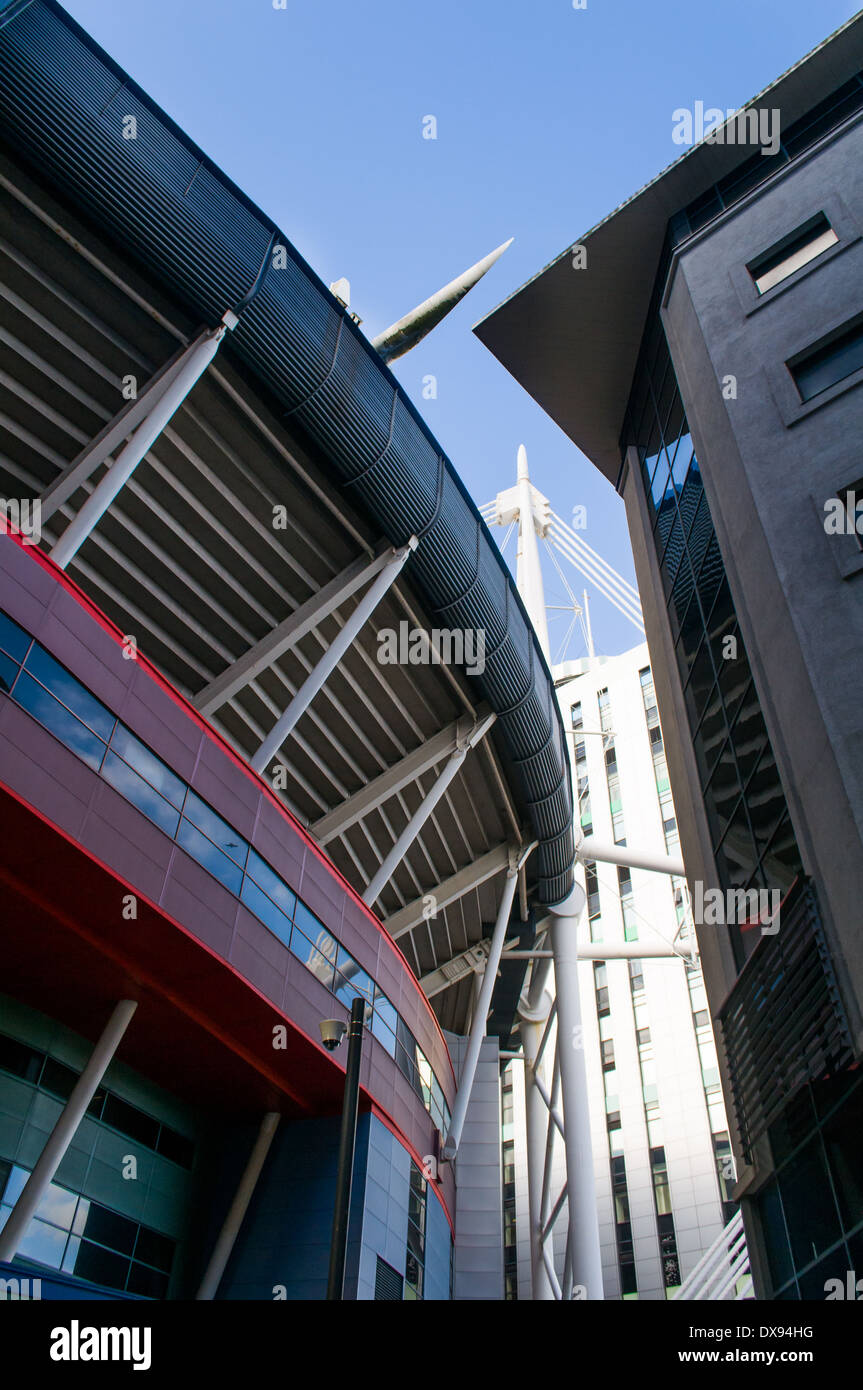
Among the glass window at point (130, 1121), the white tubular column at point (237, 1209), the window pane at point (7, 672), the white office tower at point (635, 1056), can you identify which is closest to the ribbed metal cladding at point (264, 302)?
the window pane at point (7, 672)

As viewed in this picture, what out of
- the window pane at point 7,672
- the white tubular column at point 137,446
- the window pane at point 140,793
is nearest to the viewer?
the window pane at point 7,672

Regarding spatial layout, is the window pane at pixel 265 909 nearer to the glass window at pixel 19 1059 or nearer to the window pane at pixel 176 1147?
the glass window at pixel 19 1059

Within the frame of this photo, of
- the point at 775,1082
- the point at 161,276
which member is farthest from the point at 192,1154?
the point at 161,276

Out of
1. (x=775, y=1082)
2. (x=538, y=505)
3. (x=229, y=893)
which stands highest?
(x=538, y=505)

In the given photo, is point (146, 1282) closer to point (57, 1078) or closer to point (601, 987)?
point (57, 1078)

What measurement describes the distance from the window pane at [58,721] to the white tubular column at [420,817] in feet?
29.6

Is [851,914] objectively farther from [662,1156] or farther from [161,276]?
[662,1156]

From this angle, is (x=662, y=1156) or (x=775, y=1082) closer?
(x=775, y=1082)

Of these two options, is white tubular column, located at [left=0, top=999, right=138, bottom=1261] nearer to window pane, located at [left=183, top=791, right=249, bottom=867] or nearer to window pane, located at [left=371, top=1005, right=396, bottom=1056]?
window pane, located at [left=183, top=791, right=249, bottom=867]

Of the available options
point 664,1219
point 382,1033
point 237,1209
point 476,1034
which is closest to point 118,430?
point 382,1033

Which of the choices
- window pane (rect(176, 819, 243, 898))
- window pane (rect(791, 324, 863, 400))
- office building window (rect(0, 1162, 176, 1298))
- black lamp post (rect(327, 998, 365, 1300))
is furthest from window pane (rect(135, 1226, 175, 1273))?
window pane (rect(791, 324, 863, 400))

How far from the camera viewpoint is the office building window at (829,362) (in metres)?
15.7
